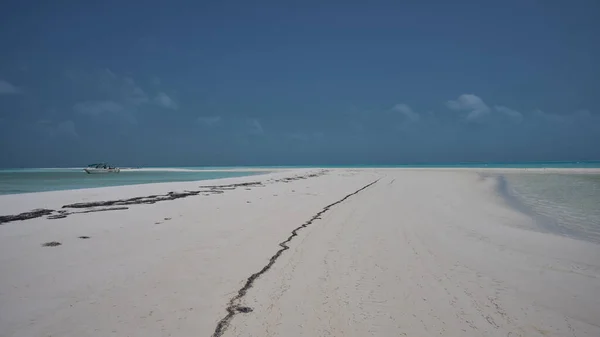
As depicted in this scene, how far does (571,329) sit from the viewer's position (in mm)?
3533

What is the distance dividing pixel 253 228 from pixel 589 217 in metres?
10.6

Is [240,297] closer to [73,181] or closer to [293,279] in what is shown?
[293,279]

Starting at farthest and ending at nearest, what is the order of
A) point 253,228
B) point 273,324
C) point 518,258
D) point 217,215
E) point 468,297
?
point 217,215
point 253,228
point 518,258
point 468,297
point 273,324

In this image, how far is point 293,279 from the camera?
15.7 ft

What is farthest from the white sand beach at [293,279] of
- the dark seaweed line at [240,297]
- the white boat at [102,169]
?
the white boat at [102,169]

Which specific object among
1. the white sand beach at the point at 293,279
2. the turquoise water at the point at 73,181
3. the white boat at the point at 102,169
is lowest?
the white sand beach at the point at 293,279

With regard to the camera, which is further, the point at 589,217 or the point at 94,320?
the point at 589,217

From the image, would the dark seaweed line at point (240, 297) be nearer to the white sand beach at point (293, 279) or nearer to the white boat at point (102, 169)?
the white sand beach at point (293, 279)

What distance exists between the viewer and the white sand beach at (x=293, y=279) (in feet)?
11.6

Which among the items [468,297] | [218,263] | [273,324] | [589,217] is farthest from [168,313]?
[589,217]

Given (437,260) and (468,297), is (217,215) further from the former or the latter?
(468,297)

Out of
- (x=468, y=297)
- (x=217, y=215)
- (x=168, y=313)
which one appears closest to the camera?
(x=168, y=313)

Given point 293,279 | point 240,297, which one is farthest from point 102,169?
point 240,297

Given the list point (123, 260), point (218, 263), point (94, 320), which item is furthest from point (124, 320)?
point (123, 260)
